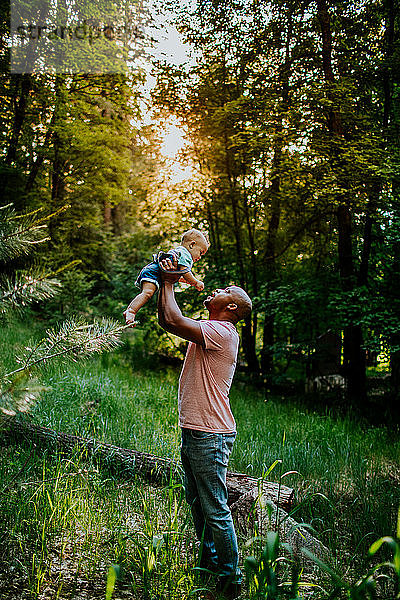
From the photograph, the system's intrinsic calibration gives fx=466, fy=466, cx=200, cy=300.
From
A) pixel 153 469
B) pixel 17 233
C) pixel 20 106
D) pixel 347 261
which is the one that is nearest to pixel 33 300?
pixel 17 233

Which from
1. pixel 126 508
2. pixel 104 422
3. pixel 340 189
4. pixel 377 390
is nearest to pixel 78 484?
pixel 126 508

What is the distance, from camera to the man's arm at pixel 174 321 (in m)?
2.32

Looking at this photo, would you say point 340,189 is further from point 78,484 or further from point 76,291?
point 76,291

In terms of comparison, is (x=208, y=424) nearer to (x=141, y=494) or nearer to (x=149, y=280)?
(x=149, y=280)

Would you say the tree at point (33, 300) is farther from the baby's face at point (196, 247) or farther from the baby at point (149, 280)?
the baby's face at point (196, 247)

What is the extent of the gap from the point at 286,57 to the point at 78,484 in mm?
8022

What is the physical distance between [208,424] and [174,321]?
0.56 metres

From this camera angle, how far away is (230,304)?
103 inches

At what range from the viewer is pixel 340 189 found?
22.4ft

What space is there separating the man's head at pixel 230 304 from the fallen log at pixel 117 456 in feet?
5.20

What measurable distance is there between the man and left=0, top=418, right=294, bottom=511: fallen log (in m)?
1.07

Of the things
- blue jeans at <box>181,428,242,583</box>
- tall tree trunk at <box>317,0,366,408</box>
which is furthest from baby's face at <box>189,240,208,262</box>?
tall tree trunk at <box>317,0,366,408</box>

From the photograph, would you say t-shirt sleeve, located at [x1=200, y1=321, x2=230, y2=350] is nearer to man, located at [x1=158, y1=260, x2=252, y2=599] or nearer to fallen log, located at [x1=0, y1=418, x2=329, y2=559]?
man, located at [x1=158, y1=260, x2=252, y2=599]

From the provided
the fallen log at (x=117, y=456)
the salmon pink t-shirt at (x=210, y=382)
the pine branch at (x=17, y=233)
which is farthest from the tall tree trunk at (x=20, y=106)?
the salmon pink t-shirt at (x=210, y=382)
